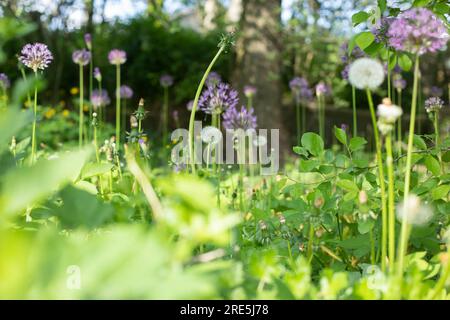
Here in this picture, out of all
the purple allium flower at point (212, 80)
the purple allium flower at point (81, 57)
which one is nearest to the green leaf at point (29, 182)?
the purple allium flower at point (212, 80)

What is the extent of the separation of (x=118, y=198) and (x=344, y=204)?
0.52 metres

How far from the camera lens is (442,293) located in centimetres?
82

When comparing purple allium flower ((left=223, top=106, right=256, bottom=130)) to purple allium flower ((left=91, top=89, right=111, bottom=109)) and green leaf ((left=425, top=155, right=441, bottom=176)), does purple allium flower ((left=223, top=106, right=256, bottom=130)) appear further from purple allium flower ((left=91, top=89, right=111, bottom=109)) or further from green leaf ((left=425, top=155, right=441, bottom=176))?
purple allium flower ((left=91, top=89, right=111, bottom=109))

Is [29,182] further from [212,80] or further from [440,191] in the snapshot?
[212,80]

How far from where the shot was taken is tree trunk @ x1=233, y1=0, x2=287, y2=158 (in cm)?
626

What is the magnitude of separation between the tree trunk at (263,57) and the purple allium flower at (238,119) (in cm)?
439

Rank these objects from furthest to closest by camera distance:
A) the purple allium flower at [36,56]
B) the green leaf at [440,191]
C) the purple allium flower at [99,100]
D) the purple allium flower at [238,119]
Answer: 1. the purple allium flower at [99,100]
2. the purple allium flower at [238,119]
3. the purple allium flower at [36,56]
4. the green leaf at [440,191]

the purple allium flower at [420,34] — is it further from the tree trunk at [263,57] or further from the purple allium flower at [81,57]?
the tree trunk at [263,57]

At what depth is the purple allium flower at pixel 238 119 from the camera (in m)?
1.77

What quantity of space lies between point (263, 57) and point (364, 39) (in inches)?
203

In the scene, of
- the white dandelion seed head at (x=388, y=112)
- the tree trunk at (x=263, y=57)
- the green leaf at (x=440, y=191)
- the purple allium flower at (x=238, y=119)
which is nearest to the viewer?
the white dandelion seed head at (x=388, y=112)

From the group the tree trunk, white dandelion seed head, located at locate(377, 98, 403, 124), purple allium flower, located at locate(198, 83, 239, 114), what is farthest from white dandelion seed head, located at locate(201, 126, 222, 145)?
the tree trunk

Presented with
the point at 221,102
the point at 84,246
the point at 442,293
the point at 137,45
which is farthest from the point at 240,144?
the point at 137,45
